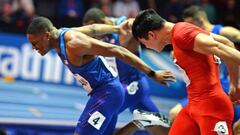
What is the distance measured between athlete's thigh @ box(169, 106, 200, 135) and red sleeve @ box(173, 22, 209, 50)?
2.31ft

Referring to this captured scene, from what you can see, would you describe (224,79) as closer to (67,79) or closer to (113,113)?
(113,113)

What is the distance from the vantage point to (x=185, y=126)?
191 inches

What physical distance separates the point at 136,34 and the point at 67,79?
439cm

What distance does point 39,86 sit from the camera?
8.79 meters

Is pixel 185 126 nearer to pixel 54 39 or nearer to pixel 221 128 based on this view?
pixel 221 128

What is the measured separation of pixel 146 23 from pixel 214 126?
1.00m

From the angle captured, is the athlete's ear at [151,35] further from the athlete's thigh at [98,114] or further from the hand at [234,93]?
the athlete's thigh at [98,114]

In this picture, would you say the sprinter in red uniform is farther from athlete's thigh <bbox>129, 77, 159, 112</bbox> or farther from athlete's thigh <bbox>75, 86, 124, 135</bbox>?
athlete's thigh <bbox>129, 77, 159, 112</bbox>

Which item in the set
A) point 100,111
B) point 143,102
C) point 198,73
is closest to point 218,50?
point 198,73

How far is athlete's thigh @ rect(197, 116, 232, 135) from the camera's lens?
4.60m

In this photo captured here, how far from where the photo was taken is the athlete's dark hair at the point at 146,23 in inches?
181

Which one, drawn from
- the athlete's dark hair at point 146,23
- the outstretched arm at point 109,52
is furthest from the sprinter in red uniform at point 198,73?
the outstretched arm at point 109,52

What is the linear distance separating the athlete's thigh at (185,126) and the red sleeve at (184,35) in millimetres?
705

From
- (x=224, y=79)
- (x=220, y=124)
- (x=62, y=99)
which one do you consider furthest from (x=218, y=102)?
(x=62, y=99)
